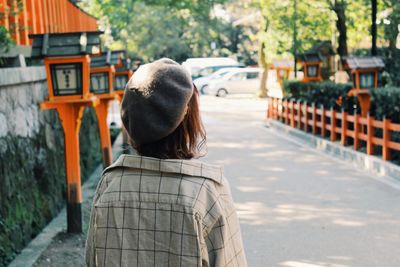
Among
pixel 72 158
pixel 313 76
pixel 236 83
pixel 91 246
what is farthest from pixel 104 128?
pixel 236 83

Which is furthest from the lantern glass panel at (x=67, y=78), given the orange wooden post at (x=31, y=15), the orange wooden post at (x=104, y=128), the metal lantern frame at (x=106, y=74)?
the orange wooden post at (x=104, y=128)

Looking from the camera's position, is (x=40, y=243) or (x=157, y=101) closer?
(x=157, y=101)

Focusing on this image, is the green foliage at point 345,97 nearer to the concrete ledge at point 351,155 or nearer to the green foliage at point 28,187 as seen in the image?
the concrete ledge at point 351,155

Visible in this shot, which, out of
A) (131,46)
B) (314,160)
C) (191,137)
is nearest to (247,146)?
(314,160)

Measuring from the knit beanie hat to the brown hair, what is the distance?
0.03 m

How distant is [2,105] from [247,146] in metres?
9.60

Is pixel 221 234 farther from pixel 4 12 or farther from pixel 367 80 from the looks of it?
pixel 367 80

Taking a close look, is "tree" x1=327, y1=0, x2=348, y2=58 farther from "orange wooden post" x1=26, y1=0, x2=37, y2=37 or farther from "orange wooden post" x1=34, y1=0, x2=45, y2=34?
"orange wooden post" x1=26, y1=0, x2=37, y2=37

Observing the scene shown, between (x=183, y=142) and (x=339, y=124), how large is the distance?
1390 centimetres

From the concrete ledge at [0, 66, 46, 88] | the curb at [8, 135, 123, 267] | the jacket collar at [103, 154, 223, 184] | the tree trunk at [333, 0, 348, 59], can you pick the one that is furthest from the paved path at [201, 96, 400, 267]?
the tree trunk at [333, 0, 348, 59]

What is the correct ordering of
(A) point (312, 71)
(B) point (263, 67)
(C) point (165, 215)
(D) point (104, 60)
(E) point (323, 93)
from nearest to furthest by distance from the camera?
(C) point (165, 215) → (D) point (104, 60) → (E) point (323, 93) → (A) point (312, 71) → (B) point (263, 67)

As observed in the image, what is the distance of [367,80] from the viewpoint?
1423 cm

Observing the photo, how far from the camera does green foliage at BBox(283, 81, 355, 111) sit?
643 inches

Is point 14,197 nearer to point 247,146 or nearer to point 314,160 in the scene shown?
point 314,160
